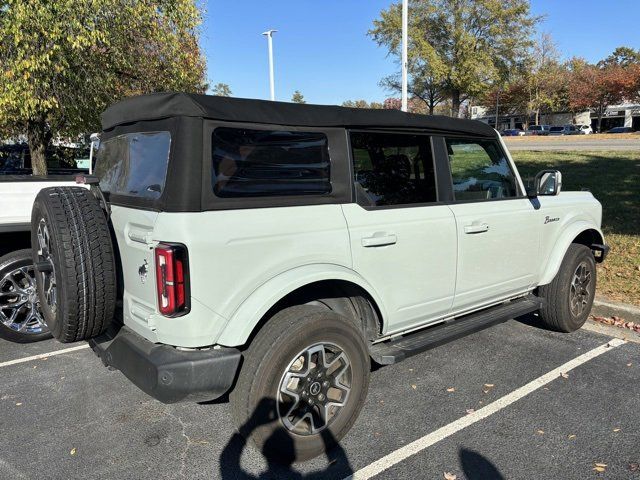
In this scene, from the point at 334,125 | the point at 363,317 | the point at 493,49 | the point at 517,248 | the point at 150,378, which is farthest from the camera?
the point at 493,49

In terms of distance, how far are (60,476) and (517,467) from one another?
8.24 ft

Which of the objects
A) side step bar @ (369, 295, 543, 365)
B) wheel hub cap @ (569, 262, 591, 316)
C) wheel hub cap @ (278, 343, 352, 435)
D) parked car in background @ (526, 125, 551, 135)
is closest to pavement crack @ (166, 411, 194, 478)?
wheel hub cap @ (278, 343, 352, 435)

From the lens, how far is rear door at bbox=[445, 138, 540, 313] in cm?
368

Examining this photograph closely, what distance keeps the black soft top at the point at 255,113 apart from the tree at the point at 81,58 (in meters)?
4.08

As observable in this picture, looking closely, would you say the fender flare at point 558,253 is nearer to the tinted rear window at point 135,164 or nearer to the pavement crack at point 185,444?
the pavement crack at point 185,444

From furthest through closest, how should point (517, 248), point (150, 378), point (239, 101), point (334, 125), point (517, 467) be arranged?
point (517, 248) < point (334, 125) < point (517, 467) < point (239, 101) < point (150, 378)

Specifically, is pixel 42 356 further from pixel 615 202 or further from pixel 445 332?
pixel 615 202

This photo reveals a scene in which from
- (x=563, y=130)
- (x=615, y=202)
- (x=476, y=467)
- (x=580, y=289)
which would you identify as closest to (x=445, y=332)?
(x=476, y=467)

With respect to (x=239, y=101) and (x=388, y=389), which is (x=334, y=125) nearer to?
(x=239, y=101)

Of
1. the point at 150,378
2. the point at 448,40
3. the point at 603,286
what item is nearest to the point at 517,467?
the point at 150,378

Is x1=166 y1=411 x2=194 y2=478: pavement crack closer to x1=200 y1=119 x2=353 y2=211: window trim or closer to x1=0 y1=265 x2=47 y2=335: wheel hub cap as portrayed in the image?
x1=200 y1=119 x2=353 y2=211: window trim

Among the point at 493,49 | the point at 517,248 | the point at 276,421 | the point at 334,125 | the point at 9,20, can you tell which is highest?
the point at 493,49

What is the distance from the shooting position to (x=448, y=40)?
104ft

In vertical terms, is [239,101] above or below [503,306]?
above
